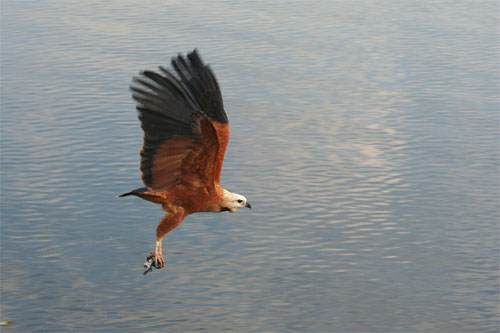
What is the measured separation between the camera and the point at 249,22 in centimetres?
2445

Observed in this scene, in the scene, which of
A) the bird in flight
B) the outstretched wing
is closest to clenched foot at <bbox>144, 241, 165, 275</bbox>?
the bird in flight

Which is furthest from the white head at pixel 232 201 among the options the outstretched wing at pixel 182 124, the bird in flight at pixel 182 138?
the outstretched wing at pixel 182 124

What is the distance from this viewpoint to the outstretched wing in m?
10.3

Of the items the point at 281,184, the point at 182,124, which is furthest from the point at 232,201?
the point at 281,184

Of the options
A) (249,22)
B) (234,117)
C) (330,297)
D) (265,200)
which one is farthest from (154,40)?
(330,297)

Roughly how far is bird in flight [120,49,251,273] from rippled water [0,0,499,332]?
2.93m

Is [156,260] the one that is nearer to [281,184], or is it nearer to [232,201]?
[232,201]

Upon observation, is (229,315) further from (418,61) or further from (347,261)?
(418,61)

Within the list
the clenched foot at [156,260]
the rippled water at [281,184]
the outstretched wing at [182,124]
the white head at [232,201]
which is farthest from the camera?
the rippled water at [281,184]

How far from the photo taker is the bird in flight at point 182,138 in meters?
10.3

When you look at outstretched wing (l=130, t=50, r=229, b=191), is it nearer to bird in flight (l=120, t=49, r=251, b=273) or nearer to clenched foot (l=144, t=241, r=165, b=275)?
bird in flight (l=120, t=49, r=251, b=273)

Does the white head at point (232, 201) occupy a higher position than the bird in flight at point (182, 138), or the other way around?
the bird in flight at point (182, 138)

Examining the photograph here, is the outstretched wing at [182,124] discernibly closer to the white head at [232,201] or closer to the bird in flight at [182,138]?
the bird in flight at [182,138]

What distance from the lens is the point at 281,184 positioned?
17.0 meters
